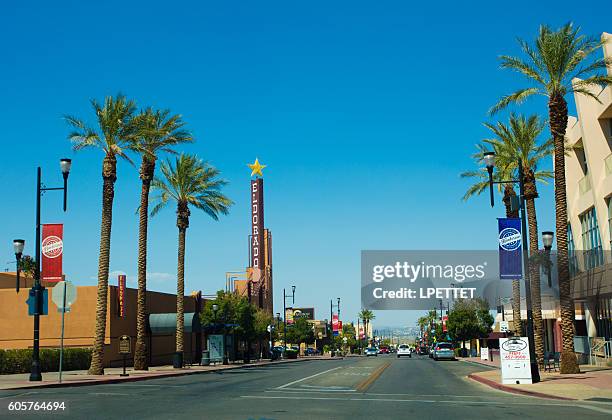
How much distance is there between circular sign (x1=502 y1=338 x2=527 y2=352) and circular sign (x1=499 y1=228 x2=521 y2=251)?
386cm

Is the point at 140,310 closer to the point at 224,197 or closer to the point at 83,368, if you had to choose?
the point at 83,368

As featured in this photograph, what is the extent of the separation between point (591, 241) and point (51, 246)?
112 feet

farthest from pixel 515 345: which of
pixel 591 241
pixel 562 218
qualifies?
pixel 591 241

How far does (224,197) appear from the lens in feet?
167

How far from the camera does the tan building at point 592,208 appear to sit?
137 ft

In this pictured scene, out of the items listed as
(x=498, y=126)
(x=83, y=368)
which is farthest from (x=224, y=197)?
(x=498, y=126)

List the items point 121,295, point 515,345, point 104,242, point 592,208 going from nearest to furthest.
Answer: point 515,345 → point 104,242 → point 592,208 → point 121,295

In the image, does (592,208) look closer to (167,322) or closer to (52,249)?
(167,322)

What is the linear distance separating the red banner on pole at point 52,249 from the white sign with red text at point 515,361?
1891 cm

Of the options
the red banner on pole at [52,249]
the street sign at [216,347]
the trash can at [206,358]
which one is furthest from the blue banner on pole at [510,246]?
the street sign at [216,347]

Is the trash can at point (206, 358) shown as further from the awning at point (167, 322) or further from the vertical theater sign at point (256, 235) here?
the vertical theater sign at point (256, 235)

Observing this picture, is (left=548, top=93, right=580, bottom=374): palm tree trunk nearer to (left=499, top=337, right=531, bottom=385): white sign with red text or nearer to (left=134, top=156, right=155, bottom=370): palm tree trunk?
(left=499, top=337, right=531, bottom=385): white sign with red text

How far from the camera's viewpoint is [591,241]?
47.6m

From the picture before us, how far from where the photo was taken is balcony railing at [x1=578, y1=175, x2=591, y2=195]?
1866 inches
